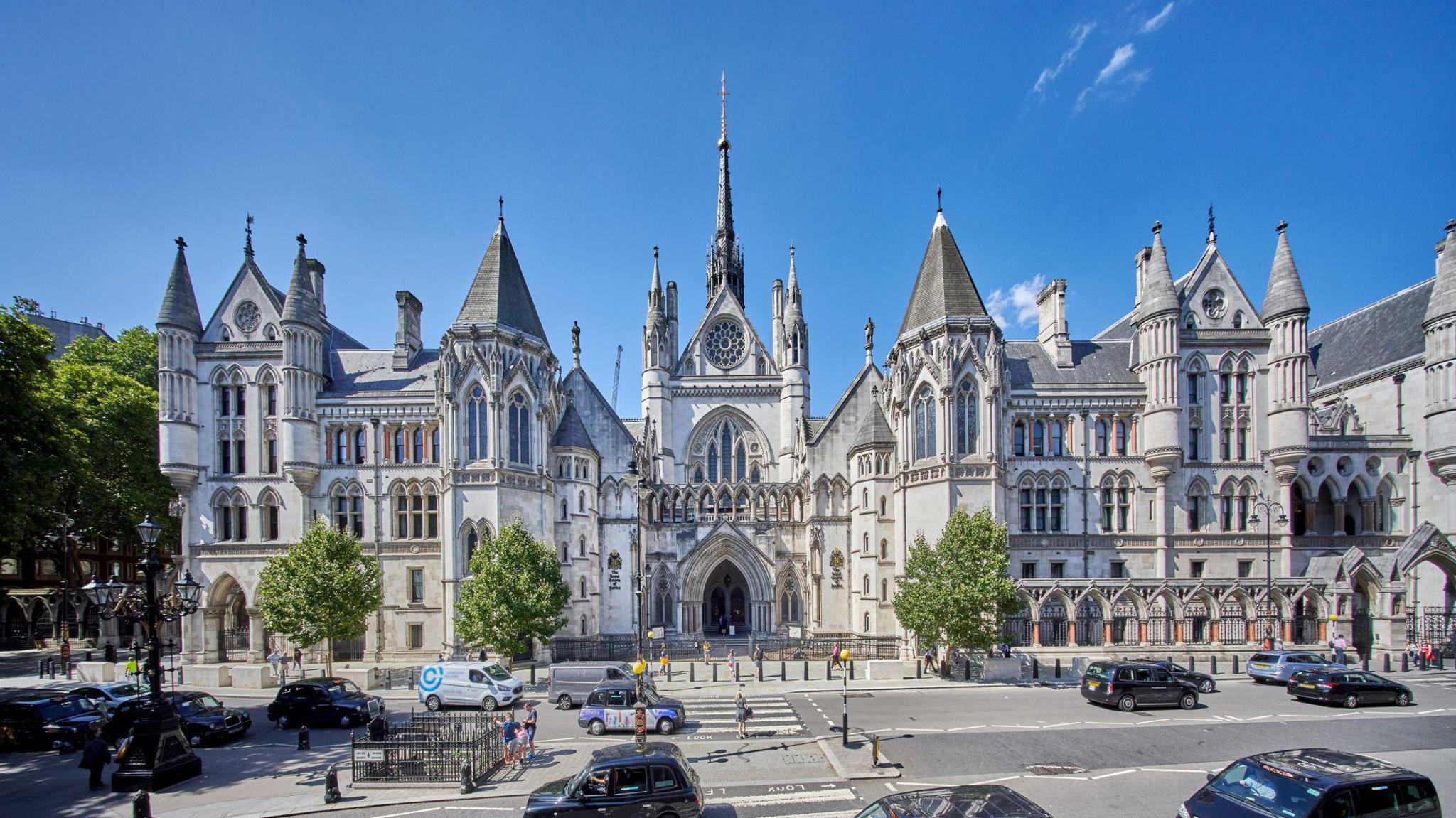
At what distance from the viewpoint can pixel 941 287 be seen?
36188mm

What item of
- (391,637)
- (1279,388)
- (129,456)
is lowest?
(391,637)

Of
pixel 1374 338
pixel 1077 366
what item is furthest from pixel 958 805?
pixel 1374 338

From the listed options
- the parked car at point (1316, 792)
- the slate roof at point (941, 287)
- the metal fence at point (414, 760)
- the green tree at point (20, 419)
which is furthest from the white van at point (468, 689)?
the slate roof at point (941, 287)

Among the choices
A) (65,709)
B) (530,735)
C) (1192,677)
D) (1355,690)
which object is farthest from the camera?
(1192,677)

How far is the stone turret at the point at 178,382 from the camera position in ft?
112

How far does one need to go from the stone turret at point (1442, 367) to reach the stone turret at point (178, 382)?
62.3 metres

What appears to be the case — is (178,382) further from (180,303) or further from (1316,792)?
(1316,792)

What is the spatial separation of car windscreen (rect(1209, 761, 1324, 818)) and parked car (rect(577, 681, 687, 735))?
1355cm

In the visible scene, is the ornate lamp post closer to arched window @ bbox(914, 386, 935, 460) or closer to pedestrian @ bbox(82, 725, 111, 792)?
pedestrian @ bbox(82, 725, 111, 792)

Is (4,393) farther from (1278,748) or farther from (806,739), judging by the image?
→ (1278,748)

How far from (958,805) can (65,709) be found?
86.8 ft

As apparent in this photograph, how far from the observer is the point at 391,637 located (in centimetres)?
3475

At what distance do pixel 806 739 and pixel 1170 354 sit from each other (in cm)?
2824

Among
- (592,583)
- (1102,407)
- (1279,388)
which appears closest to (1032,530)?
(1102,407)
